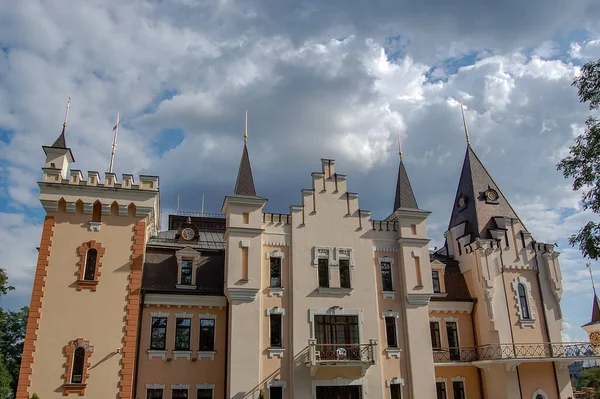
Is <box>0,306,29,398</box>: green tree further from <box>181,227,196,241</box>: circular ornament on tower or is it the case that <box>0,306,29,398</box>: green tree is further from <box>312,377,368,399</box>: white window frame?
<box>312,377,368,399</box>: white window frame

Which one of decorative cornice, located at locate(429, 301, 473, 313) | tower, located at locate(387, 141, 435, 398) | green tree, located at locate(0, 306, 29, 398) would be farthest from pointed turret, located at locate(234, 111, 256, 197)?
green tree, located at locate(0, 306, 29, 398)

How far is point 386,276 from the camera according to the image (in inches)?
1101

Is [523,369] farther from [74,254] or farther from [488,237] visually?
[74,254]

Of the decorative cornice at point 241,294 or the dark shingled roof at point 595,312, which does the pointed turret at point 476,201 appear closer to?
the dark shingled roof at point 595,312

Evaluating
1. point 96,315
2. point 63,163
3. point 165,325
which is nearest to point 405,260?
point 165,325

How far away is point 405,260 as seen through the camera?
27922 millimetres

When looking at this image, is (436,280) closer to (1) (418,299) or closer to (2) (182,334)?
(1) (418,299)

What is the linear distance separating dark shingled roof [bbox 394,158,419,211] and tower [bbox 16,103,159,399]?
14.4 meters

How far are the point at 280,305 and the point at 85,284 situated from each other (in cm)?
987

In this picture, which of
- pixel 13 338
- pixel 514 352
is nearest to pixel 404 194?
pixel 514 352

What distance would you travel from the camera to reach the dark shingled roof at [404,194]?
29312 millimetres

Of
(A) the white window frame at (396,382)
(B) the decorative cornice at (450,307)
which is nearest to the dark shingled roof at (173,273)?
(A) the white window frame at (396,382)

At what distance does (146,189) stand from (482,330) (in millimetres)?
21317

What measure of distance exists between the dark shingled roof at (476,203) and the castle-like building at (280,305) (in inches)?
52.3
